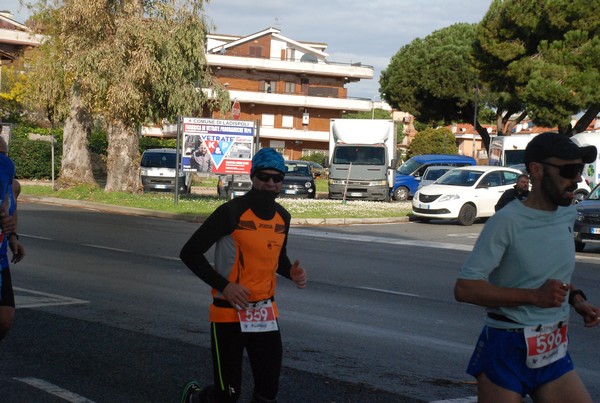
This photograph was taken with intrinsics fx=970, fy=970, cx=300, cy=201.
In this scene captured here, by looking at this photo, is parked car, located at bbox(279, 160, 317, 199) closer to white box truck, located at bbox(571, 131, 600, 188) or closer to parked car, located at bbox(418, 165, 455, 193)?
parked car, located at bbox(418, 165, 455, 193)

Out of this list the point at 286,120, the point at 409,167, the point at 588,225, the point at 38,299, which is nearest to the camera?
the point at 38,299

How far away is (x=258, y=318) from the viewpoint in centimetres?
520

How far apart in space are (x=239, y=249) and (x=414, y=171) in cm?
3803

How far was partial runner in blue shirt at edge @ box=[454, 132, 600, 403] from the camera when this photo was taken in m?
4.24

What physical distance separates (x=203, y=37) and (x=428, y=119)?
130 feet

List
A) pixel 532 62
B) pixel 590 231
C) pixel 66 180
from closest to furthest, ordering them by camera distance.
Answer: pixel 590 231, pixel 66 180, pixel 532 62

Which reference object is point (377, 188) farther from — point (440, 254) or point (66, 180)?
point (440, 254)

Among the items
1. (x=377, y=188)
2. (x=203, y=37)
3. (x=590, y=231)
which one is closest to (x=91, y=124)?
(x=203, y=37)

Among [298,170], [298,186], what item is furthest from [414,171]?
[298,186]

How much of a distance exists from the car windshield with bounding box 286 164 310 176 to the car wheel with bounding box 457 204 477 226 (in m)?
11.8

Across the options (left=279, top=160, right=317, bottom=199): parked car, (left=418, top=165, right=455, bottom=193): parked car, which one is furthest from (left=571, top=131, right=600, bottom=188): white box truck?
(left=279, top=160, right=317, bottom=199): parked car

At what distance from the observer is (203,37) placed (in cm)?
3219

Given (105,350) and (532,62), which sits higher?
(532,62)

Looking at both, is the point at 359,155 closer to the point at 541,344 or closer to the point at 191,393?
the point at 191,393
